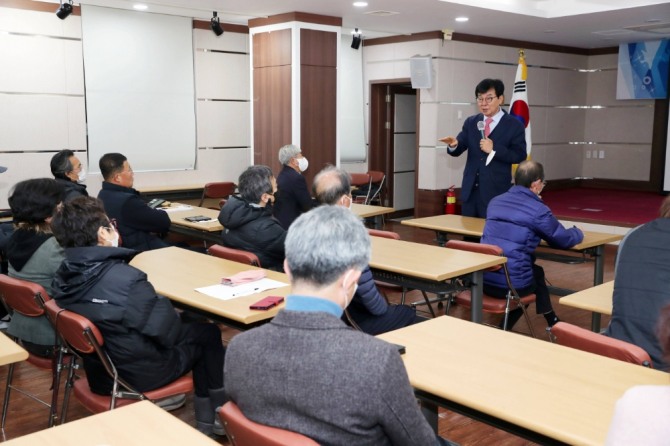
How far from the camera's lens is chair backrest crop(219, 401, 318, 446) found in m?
1.54

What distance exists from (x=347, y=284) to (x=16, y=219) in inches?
107

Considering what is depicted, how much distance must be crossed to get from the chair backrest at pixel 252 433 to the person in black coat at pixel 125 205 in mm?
3680

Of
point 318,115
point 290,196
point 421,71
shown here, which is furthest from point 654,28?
point 290,196

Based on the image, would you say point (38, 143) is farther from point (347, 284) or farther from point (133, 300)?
point (347, 284)

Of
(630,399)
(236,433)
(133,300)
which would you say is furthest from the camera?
(133,300)

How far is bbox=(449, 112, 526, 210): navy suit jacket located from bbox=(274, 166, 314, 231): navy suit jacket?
153 cm

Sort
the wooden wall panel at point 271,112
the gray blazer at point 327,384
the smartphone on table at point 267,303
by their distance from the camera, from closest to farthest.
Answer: the gray blazer at point 327,384 → the smartphone on table at point 267,303 → the wooden wall panel at point 271,112

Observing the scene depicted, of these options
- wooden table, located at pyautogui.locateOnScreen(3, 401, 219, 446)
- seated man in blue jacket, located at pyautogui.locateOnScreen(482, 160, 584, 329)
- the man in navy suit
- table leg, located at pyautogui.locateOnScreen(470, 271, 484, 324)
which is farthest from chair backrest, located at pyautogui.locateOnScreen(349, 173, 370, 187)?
wooden table, located at pyautogui.locateOnScreen(3, 401, 219, 446)

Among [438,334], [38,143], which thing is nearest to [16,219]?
[438,334]

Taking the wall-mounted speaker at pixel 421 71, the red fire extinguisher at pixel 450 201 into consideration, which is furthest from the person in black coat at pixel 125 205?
the wall-mounted speaker at pixel 421 71

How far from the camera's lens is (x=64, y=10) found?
744cm

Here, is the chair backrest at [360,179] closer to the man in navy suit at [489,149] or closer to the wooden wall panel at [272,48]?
the wooden wall panel at [272,48]

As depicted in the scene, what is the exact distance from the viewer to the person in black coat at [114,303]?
276 centimetres

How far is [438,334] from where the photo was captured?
2.59 meters
